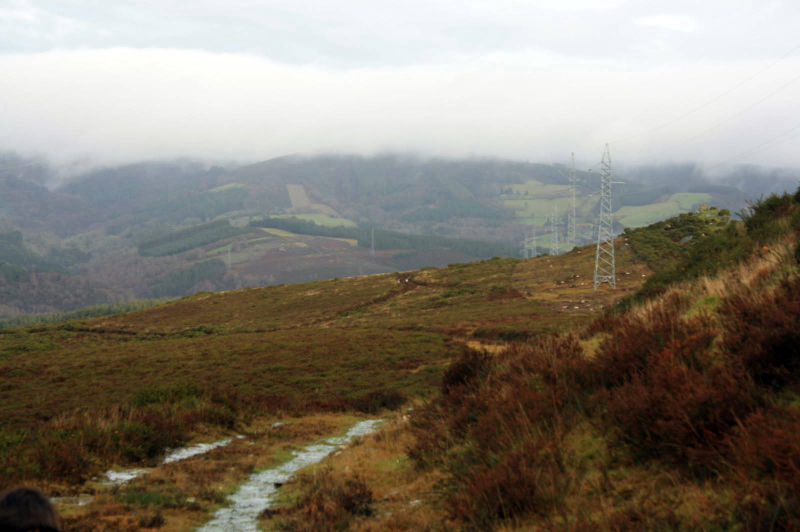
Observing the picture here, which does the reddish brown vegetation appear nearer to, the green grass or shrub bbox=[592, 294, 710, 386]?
shrub bbox=[592, 294, 710, 386]

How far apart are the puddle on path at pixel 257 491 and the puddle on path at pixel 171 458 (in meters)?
2.18

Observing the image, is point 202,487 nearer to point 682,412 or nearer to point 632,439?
point 632,439

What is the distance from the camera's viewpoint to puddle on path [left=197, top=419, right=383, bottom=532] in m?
8.61

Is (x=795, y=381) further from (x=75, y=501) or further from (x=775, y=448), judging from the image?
(x=75, y=501)

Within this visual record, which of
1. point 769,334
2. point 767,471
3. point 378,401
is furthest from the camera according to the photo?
point 378,401

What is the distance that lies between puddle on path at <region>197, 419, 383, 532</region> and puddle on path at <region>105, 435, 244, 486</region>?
7.16 feet

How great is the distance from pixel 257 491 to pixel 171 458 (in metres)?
3.62

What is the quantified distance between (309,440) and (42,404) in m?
19.9

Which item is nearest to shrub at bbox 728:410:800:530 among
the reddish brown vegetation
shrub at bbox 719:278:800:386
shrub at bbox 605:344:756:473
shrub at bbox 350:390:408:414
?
the reddish brown vegetation

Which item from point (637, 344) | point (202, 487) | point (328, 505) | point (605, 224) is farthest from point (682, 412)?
point (605, 224)

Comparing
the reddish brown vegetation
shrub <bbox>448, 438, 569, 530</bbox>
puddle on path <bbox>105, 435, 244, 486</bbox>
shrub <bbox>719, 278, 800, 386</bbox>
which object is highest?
shrub <bbox>719, 278, 800, 386</bbox>

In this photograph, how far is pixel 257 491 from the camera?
1086cm

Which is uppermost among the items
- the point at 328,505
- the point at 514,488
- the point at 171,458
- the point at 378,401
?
the point at 514,488

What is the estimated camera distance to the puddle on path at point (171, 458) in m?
10.9
